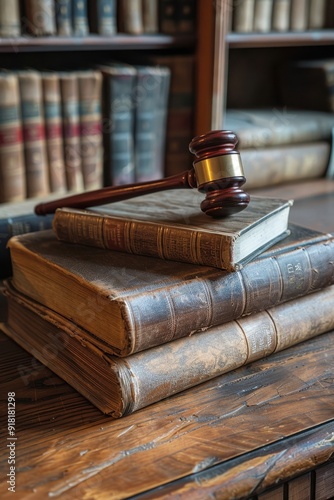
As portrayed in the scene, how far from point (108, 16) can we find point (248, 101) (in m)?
0.71

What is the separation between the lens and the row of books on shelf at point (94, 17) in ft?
4.19

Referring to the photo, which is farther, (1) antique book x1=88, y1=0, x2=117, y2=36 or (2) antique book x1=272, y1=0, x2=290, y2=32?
(2) antique book x1=272, y1=0, x2=290, y2=32

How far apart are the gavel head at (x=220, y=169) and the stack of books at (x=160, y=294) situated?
3 cm

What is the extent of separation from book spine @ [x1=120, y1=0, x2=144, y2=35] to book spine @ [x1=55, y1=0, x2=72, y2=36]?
0.13 metres

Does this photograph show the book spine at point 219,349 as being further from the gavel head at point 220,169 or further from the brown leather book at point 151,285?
the gavel head at point 220,169

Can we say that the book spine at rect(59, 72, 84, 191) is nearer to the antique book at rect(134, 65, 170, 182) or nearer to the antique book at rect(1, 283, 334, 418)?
the antique book at rect(134, 65, 170, 182)

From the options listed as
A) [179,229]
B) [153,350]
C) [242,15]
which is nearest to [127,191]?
[179,229]

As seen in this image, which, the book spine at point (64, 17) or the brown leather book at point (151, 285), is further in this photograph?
the book spine at point (64, 17)

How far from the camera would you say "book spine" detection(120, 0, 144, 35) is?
1.40 m

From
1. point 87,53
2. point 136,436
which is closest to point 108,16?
point 87,53

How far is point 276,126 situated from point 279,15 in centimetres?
28

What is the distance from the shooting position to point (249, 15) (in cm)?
156

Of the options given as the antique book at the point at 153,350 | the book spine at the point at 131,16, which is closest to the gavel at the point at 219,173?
the antique book at the point at 153,350

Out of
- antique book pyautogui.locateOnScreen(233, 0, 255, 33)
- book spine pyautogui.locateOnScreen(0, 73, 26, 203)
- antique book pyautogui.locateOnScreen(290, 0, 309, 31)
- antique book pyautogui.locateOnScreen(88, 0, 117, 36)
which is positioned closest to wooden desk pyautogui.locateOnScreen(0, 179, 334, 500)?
book spine pyautogui.locateOnScreen(0, 73, 26, 203)
